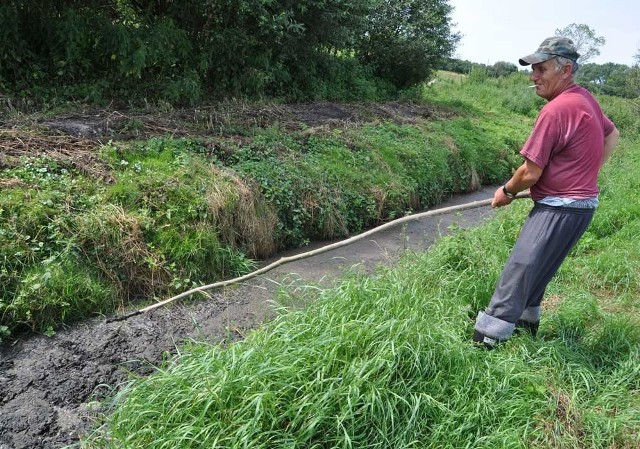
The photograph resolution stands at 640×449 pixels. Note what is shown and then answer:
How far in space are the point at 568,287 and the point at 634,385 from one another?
1576 mm

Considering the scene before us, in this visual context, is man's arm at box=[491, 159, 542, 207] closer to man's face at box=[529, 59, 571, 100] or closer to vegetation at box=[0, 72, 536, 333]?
man's face at box=[529, 59, 571, 100]

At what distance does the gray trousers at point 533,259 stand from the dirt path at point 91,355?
1679 mm

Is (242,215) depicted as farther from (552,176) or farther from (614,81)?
(614,81)

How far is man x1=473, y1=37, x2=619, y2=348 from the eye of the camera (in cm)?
310

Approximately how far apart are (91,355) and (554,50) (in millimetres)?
4083

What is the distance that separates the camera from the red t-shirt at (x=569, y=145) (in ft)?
10.1

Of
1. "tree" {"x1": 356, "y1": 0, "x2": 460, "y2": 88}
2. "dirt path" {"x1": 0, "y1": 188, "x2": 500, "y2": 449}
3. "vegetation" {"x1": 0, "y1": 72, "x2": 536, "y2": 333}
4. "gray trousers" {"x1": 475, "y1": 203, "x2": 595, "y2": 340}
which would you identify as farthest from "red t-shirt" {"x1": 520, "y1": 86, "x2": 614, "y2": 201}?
"tree" {"x1": 356, "y1": 0, "x2": 460, "y2": 88}

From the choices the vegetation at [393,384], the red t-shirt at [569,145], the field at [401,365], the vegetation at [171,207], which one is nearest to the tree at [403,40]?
the vegetation at [171,207]

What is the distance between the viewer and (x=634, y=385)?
3.31m

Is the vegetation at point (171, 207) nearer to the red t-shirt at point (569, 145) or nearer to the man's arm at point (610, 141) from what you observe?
the red t-shirt at point (569, 145)

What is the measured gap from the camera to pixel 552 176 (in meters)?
3.23

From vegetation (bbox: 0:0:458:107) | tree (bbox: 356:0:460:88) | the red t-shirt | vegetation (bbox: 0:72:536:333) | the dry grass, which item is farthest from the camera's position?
tree (bbox: 356:0:460:88)

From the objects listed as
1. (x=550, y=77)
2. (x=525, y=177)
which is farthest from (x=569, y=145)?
(x=550, y=77)

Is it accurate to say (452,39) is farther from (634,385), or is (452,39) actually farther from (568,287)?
(634,385)
